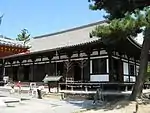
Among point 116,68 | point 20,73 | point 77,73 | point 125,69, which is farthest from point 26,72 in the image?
point 116,68

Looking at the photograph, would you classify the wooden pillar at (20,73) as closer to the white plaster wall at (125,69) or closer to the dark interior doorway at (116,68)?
the white plaster wall at (125,69)

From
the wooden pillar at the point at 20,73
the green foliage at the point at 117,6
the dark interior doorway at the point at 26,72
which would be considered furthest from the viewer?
the wooden pillar at the point at 20,73

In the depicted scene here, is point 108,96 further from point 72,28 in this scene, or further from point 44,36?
point 44,36

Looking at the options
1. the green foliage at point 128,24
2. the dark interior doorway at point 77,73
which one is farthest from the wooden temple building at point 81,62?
the green foliage at point 128,24

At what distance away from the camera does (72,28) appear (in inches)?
1374

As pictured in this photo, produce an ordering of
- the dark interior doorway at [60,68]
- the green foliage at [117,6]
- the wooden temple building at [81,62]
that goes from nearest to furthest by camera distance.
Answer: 1. the green foliage at [117,6]
2. the wooden temple building at [81,62]
3. the dark interior doorway at [60,68]

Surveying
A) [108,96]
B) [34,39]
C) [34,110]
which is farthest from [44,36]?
[34,110]

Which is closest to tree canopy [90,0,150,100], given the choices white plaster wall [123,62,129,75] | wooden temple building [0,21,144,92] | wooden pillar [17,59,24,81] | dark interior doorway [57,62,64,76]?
wooden temple building [0,21,144,92]

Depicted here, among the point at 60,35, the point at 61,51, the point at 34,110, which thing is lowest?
the point at 34,110

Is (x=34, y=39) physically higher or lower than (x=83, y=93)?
higher

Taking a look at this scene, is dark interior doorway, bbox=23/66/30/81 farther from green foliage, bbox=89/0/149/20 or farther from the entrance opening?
green foliage, bbox=89/0/149/20

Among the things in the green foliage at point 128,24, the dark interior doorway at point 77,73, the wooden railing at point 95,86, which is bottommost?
the wooden railing at point 95,86

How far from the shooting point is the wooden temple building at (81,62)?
2300cm

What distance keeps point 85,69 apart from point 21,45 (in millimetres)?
7250
